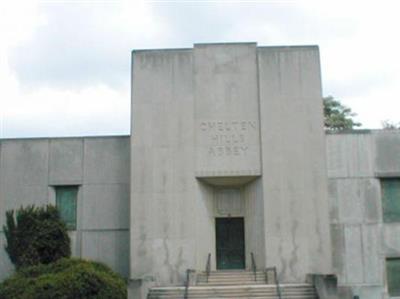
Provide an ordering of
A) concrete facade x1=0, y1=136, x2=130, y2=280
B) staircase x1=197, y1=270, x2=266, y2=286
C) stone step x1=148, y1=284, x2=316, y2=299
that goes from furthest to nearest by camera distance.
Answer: concrete facade x1=0, y1=136, x2=130, y2=280, staircase x1=197, y1=270, x2=266, y2=286, stone step x1=148, y1=284, x2=316, y2=299

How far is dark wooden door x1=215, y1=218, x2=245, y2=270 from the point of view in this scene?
79.0 ft

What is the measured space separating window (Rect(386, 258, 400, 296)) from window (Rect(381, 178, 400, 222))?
59.6 inches

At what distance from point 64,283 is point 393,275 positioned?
11.7m

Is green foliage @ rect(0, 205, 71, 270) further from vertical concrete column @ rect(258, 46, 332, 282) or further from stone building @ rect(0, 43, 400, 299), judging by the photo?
vertical concrete column @ rect(258, 46, 332, 282)

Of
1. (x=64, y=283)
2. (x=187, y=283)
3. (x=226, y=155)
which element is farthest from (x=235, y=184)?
(x=64, y=283)

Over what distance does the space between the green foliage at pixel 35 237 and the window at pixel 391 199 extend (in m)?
11.7

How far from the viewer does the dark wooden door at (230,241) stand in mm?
24078

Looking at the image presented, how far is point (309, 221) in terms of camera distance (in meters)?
22.4

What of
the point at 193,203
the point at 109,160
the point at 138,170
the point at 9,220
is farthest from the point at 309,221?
the point at 9,220

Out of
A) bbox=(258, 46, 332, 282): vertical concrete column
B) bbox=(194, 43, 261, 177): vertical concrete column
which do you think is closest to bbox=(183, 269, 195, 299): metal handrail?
bbox=(258, 46, 332, 282): vertical concrete column

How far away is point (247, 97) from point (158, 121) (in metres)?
3.37

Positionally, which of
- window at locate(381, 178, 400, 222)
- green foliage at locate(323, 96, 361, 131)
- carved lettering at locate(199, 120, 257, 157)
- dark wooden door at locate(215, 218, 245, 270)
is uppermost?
green foliage at locate(323, 96, 361, 131)

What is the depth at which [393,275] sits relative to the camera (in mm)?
23078

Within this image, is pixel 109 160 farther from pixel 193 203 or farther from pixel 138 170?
pixel 193 203
